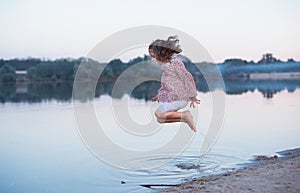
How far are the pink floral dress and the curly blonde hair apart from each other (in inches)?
5.5

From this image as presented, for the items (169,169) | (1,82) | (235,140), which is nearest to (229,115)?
(235,140)

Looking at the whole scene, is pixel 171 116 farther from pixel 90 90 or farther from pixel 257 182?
pixel 90 90

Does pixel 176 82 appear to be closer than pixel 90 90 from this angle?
Yes

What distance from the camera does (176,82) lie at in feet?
27.8

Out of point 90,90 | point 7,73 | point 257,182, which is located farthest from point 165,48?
point 7,73

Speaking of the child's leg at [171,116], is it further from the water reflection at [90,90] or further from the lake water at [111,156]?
the water reflection at [90,90]

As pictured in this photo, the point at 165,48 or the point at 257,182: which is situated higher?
the point at 165,48

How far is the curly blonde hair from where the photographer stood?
335 inches

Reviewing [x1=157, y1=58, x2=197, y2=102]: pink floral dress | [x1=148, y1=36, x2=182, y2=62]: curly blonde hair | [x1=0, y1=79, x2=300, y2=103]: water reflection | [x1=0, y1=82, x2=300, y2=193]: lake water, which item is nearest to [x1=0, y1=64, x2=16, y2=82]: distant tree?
[x1=0, y1=79, x2=300, y2=103]: water reflection

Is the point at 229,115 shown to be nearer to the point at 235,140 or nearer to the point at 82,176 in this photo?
the point at 235,140

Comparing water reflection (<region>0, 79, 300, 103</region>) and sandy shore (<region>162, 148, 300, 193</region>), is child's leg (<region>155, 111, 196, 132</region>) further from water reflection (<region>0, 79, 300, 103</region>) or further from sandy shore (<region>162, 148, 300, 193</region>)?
water reflection (<region>0, 79, 300, 103</region>)

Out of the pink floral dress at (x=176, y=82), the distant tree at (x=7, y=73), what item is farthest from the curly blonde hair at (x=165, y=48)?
the distant tree at (x=7, y=73)

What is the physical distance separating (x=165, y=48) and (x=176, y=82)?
2.43ft

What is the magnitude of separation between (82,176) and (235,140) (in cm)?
721
